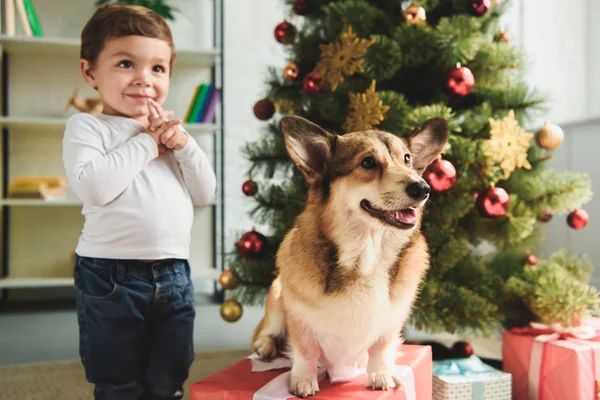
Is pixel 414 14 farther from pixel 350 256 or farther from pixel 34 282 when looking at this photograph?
pixel 34 282

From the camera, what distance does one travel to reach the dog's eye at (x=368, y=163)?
78 centimetres

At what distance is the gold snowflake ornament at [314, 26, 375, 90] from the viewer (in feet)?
4.31

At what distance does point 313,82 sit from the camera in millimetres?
1368

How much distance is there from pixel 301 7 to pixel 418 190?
999 mm

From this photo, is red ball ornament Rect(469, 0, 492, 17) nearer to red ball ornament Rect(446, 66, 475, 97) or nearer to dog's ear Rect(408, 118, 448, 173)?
red ball ornament Rect(446, 66, 475, 97)

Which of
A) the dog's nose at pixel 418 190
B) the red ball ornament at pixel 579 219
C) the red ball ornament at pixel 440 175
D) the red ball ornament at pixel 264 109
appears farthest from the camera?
the red ball ornament at pixel 264 109

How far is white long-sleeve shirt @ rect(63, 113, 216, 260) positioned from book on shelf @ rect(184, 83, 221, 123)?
5.39 ft

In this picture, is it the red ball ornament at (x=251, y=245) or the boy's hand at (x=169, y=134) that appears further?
the red ball ornament at (x=251, y=245)

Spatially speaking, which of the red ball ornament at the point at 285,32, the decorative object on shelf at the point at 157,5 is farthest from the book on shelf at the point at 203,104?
the red ball ornament at the point at 285,32

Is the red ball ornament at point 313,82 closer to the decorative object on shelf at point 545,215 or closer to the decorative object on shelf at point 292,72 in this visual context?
the decorative object on shelf at point 292,72

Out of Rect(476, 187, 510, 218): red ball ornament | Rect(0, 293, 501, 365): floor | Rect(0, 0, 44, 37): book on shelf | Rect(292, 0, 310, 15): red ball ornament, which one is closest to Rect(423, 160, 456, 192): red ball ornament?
Rect(476, 187, 510, 218): red ball ornament

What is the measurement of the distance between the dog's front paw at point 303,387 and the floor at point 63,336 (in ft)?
3.61

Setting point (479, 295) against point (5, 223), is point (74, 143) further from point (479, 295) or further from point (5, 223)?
point (5, 223)

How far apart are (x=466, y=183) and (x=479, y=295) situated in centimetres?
33
